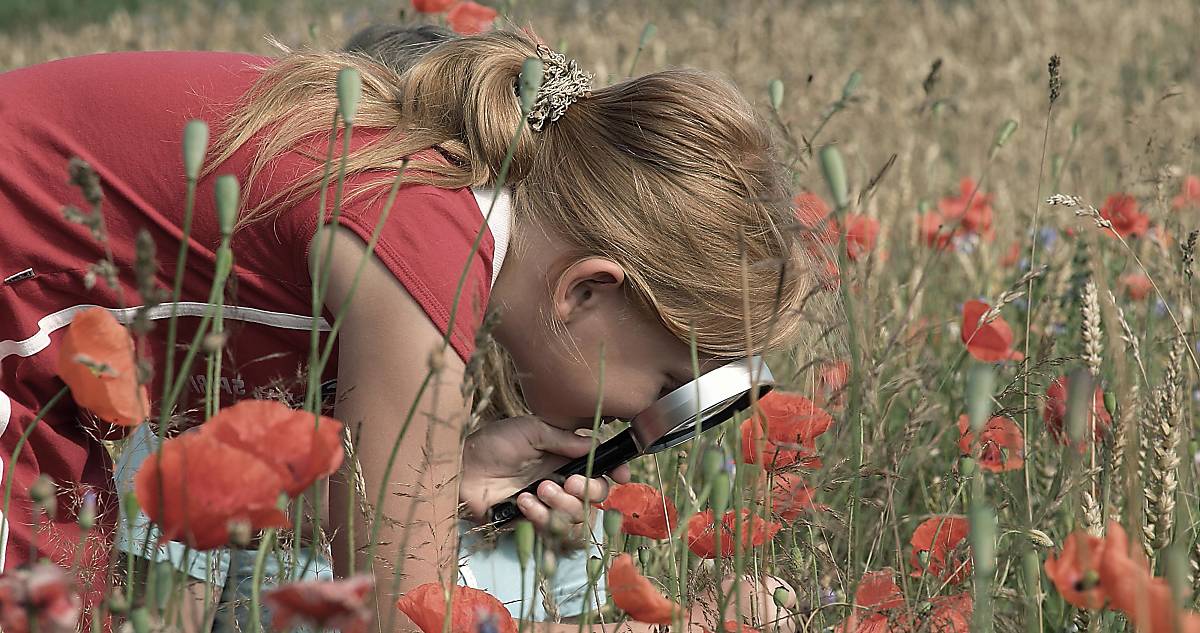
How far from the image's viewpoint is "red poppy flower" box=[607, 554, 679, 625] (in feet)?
2.90

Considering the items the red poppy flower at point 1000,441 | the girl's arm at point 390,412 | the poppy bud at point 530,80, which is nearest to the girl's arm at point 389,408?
the girl's arm at point 390,412

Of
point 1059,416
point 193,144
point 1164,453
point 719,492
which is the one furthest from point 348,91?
point 1059,416

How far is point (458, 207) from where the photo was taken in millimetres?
1485

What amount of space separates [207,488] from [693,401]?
810 millimetres

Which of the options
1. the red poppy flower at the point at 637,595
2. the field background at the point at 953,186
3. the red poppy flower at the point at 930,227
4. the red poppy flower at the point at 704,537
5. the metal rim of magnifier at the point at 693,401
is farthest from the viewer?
the red poppy flower at the point at 930,227

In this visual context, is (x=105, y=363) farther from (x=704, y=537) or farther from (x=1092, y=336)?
(x=1092, y=336)

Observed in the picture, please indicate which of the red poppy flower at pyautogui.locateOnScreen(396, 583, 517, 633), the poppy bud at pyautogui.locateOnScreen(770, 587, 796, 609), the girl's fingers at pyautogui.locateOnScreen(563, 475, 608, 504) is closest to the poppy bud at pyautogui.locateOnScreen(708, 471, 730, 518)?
the red poppy flower at pyautogui.locateOnScreen(396, 583, 517, 633)

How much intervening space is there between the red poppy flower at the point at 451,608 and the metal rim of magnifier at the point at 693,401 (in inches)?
17.2

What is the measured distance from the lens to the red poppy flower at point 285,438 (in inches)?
30.4

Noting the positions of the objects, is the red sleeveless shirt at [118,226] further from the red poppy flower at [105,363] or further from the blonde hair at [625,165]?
the red poppy flower at [105,363]

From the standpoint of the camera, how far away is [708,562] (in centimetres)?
144

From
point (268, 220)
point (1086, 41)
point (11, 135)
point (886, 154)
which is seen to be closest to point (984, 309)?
point (268, 220)

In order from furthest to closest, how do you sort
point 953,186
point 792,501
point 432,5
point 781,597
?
point 953,186, point 432,5, point 781,597, point 792,501

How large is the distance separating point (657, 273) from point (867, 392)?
2.01 ft
